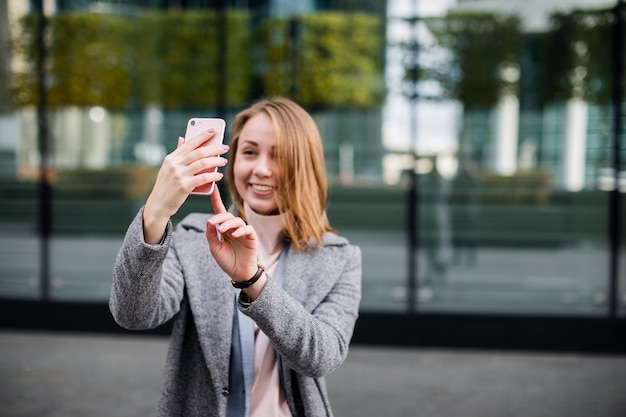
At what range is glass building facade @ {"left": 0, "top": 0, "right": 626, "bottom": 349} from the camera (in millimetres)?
7016

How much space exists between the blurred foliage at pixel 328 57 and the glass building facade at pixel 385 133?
0.06 feet

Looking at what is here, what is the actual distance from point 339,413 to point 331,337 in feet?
11.2

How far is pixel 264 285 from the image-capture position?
1722 millimetres

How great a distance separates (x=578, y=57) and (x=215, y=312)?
609 centimetres

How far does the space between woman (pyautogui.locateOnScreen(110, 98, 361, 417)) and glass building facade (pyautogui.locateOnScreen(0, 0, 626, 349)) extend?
4.97 m

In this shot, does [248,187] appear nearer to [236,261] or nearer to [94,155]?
[236,261]

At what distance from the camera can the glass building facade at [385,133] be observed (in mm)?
7016

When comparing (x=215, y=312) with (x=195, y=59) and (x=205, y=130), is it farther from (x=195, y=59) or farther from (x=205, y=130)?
(x=195, y=59)

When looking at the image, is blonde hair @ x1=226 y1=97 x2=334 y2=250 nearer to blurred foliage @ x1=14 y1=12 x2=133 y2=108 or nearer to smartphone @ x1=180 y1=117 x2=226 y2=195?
smartphone @ x1=180 y1=117 x2=226 y2=195

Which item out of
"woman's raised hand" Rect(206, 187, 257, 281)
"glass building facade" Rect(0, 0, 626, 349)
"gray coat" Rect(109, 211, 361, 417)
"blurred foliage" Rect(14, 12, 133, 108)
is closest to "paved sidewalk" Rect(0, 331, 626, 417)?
"glass building facade" Rect(0, 0, 626, 349)

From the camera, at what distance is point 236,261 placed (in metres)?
1.70

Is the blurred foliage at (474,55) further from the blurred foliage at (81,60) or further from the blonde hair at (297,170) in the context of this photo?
the blonde hair at (297,170)

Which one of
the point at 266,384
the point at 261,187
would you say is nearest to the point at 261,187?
the point at 261,187

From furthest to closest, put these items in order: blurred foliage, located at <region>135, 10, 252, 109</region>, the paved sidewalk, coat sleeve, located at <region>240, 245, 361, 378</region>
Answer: blurred foliage, located at <region>135, 10, 252, 109</region>, the paved sidewalk, coat sleeve, located at <region>240, 245, 361, 378</region>
